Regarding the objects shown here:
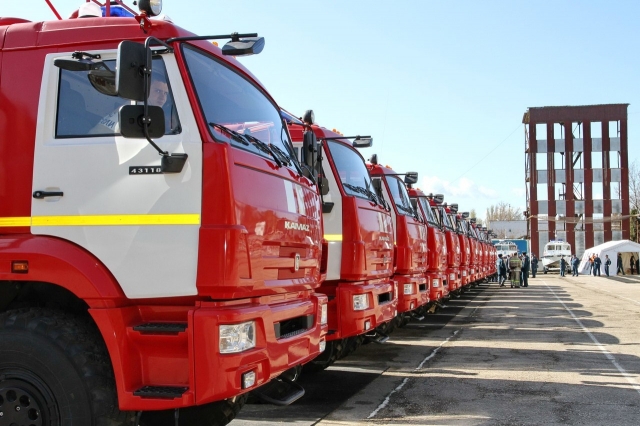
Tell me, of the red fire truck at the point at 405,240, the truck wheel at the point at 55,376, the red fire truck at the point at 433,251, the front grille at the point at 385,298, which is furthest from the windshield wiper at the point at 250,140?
the red fire truck at the point at 433,251

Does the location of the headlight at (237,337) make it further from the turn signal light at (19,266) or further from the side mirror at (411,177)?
the side mirror at (411,177)

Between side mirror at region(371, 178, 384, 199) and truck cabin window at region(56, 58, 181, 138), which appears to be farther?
side mirror at region(371, 178, 384, 199)

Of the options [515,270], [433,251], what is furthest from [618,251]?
[433,251]

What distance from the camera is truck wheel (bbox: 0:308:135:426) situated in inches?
150

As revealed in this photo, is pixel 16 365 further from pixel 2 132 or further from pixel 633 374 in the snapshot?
pixel 633 374

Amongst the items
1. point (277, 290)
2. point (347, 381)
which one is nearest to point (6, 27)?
point (277, 290)

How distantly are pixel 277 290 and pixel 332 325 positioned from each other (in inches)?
103

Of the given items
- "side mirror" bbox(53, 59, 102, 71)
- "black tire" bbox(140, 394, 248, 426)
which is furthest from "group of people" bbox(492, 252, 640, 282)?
"side mirror" bbox(53, 59, 102, 71)

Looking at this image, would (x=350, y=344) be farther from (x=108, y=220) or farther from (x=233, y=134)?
(x=108, y=220)

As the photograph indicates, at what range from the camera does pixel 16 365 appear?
388 centimetres

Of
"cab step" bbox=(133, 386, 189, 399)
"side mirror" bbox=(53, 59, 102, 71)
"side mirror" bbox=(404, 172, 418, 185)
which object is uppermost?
"side mirror" bbox=(404, 172, 418, 185)

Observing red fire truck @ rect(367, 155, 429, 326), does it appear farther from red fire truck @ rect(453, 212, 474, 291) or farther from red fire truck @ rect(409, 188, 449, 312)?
red fire truck @ rect(453, 212, 474, 291)

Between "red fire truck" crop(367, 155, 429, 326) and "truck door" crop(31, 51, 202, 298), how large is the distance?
5.13 meters

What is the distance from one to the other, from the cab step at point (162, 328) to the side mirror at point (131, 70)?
128cm
